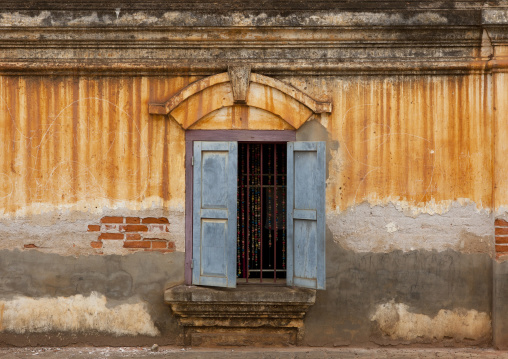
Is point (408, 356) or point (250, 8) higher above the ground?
point (250, 8)

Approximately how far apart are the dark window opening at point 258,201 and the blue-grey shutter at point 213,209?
1.13ft

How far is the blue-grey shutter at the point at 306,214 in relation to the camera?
555 cm

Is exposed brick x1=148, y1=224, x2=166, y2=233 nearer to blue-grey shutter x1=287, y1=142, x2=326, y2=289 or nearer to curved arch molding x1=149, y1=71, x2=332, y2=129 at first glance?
curved arch molding x1=149, y1=71, x2=332, y2=129

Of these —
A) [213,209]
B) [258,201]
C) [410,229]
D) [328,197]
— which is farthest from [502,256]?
[213,209]

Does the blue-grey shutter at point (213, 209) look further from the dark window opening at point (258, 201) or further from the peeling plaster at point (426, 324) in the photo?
the peeling plaster at point (426, 324)

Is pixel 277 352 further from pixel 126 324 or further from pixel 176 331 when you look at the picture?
pixel 126 324

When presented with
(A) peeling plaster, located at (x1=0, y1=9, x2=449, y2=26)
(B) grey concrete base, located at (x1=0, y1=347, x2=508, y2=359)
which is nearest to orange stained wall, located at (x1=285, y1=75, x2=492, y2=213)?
(A) peeling plaster, located at (x1=0, y1=9, x2=449, y2=26)

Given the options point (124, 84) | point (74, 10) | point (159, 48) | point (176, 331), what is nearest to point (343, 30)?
point (159, 48)

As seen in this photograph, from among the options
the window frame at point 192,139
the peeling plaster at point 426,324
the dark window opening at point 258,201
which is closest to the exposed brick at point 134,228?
the window frame at point 192,139

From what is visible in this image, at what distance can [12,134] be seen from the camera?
5.68 meters

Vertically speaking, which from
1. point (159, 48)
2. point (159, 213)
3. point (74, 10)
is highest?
point (74, 10)

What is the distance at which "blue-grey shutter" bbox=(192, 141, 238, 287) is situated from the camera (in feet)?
18.4

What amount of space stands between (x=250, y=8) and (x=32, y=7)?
86.7 inches

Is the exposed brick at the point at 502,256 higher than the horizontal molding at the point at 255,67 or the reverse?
the reverse
